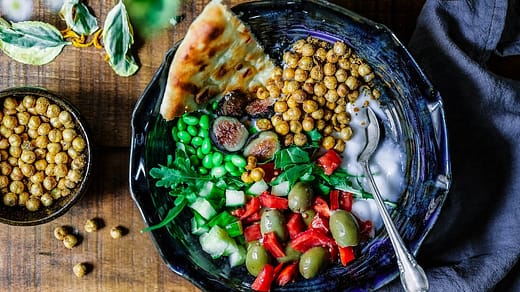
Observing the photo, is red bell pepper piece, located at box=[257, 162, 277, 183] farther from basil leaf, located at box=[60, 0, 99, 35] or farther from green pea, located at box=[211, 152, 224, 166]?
basil leaf, located at box=[60, 0, 99, 35]

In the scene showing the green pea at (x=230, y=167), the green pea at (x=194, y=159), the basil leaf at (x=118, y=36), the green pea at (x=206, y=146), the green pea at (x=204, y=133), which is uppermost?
the basil leaf at (x=118, y=36)

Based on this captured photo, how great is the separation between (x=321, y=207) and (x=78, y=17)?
0.96m

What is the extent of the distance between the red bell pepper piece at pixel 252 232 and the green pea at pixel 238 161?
183 mm

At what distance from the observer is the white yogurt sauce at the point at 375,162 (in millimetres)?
2354

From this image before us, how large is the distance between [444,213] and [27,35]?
1.42 meters

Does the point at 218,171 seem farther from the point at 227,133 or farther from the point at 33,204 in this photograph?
the point at 33,204

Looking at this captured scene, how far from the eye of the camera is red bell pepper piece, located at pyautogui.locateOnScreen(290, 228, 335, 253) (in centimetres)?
230

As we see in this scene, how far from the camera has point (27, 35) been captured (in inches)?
95.6

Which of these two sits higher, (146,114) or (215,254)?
(146,114)

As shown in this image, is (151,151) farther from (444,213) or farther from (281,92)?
(444,213)

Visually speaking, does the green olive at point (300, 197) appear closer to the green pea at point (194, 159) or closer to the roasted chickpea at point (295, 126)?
the roasted chickpea at point (295, 126)

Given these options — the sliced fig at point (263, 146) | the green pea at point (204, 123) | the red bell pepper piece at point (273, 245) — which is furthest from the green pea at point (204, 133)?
the red bell pepper piece at point (273, 245)

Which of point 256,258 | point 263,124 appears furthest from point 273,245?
point 263,124

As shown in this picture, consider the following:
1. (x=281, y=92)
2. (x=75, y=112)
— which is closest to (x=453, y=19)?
(x=281, y=92)
